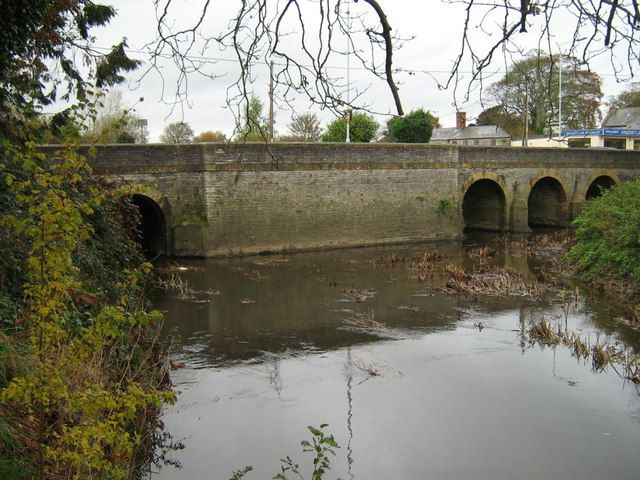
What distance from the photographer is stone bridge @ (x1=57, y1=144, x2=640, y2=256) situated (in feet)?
64.4

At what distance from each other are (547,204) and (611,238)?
45.5ft

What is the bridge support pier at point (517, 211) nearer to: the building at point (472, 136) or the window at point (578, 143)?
the window at point (578, 143)

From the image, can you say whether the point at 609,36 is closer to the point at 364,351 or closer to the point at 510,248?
the point at 364,351

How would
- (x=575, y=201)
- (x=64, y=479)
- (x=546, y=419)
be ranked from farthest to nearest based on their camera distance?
1. (x=575, y=201)
2. (x=546, y=419)
3. (x=64, y=479)

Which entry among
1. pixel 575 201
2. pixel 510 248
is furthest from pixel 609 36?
pixel 575 201

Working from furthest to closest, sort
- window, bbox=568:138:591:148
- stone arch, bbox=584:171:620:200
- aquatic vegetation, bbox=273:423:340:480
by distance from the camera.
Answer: window, bbox=568:138:591:148, stone arch, bbox=584:171:620:200, aquatic vegetation, bbox=273:423:340:480

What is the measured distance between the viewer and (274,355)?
→ 9852mm

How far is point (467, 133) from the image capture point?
5231 cm

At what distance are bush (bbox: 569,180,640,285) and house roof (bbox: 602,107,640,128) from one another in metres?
30.7

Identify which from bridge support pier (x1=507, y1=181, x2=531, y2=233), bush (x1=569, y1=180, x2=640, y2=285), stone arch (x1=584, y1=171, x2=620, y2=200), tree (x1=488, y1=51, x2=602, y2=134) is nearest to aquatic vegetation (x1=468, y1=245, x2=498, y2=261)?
bush (x1=569, y1=180, x2=640, y2=285)

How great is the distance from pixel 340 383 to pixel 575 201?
2227 cm

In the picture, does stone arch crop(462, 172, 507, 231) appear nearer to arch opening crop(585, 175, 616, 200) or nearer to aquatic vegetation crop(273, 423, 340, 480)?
arch opening crop(585, 175, 616, 200)

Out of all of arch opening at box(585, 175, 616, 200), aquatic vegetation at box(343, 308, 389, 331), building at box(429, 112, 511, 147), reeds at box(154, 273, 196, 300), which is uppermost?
building at box(429, 112, 511, 147)

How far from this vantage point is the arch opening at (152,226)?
19.8m
